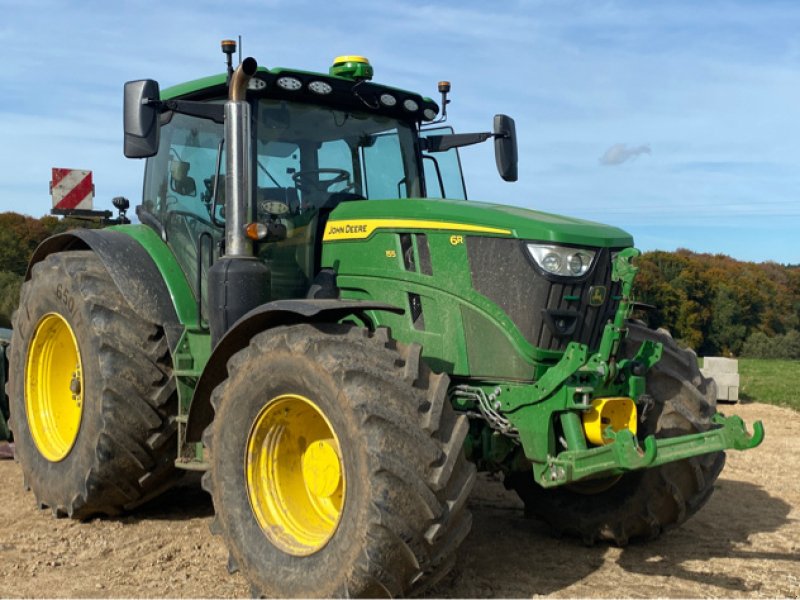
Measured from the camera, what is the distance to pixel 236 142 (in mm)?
5078

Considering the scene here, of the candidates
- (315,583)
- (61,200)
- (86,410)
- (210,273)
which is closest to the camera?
(315,583)

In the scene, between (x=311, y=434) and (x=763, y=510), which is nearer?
(x=311, y=434)

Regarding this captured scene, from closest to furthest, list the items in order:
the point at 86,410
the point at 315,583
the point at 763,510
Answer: the point at 315,583
the point at 86,410
the point at 763,510

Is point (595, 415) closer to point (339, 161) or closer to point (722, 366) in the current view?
point (339, 161)

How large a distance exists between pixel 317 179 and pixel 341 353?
174 centimetres

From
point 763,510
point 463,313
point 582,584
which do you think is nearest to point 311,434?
point 463,313

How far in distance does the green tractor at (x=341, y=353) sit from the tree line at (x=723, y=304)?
36.8 m

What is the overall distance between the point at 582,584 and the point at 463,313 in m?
1.52

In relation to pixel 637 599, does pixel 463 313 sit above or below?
above

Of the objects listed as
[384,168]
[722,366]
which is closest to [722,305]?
[722,366]

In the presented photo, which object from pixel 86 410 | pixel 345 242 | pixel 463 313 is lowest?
pixel 86 410

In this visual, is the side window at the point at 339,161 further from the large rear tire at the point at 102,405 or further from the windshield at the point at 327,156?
the large rear tire at the point at 102,405

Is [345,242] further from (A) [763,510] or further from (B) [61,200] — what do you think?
(B) [61,200]

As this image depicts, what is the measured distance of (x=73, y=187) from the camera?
29.9 ft
